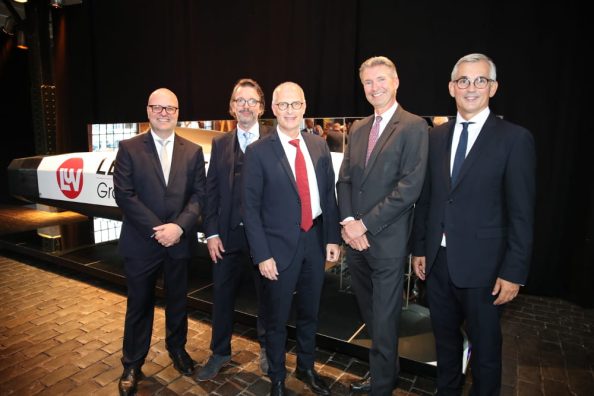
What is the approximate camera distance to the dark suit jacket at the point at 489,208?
154 centimetres

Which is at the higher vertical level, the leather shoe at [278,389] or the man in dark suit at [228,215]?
the man in dark suit at [228,215]

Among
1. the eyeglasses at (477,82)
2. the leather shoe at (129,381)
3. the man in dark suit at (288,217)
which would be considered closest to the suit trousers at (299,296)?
the man in dark suit at (288,217)

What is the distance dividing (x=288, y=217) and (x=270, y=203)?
11 centimetres

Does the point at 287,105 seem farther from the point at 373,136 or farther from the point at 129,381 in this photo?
the point at 129,381

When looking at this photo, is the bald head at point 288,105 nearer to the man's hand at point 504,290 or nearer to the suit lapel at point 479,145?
the suit lapel at point 479,145

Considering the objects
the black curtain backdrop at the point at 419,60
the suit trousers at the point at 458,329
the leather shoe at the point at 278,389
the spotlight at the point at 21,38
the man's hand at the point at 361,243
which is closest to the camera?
the suit trousers at the point at 458,329

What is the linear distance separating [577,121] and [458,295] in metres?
2.55

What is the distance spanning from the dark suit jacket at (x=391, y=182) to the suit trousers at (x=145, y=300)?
1122 mm

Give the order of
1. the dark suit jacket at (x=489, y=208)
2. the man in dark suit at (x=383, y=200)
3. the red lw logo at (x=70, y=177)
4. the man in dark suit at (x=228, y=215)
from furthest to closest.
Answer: the red lw logo at (x=70, y=177), the man in dark suit at (x=228, y=215), the man in dark suit at (x=383, y=200), the dark suit jacket at (x=489, y=208)

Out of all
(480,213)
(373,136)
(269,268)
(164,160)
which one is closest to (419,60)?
(373,136)

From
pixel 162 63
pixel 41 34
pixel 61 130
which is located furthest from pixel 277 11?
pixel 61 130

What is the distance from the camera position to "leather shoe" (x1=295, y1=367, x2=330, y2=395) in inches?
82.0

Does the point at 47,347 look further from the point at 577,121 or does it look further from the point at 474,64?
Result: the point at 577,121

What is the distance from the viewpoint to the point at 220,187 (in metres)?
2.19
